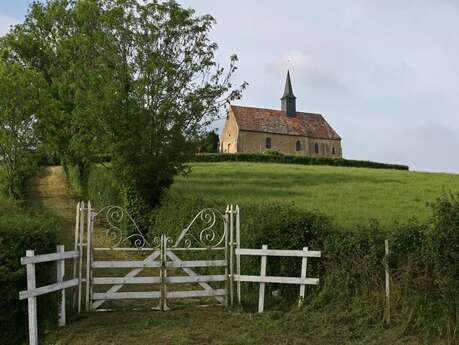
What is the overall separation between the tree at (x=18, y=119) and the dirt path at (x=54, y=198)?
1.89 m

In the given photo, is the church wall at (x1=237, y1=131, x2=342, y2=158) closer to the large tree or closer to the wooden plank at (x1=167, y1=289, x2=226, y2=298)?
the large tree

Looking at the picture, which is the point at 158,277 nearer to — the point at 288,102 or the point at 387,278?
the point at 387,278

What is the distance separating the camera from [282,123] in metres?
86.4

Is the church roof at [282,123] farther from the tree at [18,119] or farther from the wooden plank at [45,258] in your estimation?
the wooden plank at [45,258]

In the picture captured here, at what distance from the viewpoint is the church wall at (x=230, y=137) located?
8185 cm

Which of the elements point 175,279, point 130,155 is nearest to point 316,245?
point 175,279

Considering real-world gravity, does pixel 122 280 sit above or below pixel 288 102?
below

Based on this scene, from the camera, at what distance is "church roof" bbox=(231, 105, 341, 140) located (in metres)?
82.4

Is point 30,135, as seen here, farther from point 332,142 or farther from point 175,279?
point 332,142

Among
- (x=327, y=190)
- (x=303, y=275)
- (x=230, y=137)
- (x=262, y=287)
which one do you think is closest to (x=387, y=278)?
(x=303, y=275)

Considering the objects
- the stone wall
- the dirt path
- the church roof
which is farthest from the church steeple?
the dirt path

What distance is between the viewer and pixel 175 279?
10.6m

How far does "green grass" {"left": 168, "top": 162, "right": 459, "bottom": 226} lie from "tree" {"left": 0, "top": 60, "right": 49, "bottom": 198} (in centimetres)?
813

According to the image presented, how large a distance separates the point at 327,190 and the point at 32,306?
21.6 m
